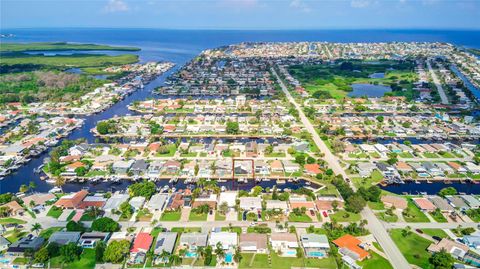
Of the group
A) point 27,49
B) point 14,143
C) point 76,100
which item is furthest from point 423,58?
point 27,49

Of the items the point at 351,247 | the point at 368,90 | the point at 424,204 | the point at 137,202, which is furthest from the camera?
the point at 368,90

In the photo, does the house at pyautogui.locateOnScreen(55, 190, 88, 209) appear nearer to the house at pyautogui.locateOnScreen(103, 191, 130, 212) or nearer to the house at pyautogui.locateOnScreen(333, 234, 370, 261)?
the house at pyautogui.locateOnScreen(103, 191, 130, 212)

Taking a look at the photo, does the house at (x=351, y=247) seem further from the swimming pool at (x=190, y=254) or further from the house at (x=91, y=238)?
the house at (x=91, y=238)

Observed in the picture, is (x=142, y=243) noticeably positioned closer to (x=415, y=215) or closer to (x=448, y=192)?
(x=415, y=215)

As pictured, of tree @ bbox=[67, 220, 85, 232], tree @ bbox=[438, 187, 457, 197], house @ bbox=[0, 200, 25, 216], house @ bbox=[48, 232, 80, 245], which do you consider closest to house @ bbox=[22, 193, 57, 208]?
house @ bbox=[0, 200, 25, 216]

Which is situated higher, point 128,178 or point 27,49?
point 27,49

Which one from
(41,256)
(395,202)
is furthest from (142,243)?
(395,202)

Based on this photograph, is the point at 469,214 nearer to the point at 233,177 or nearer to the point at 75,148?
the point at 233,177
